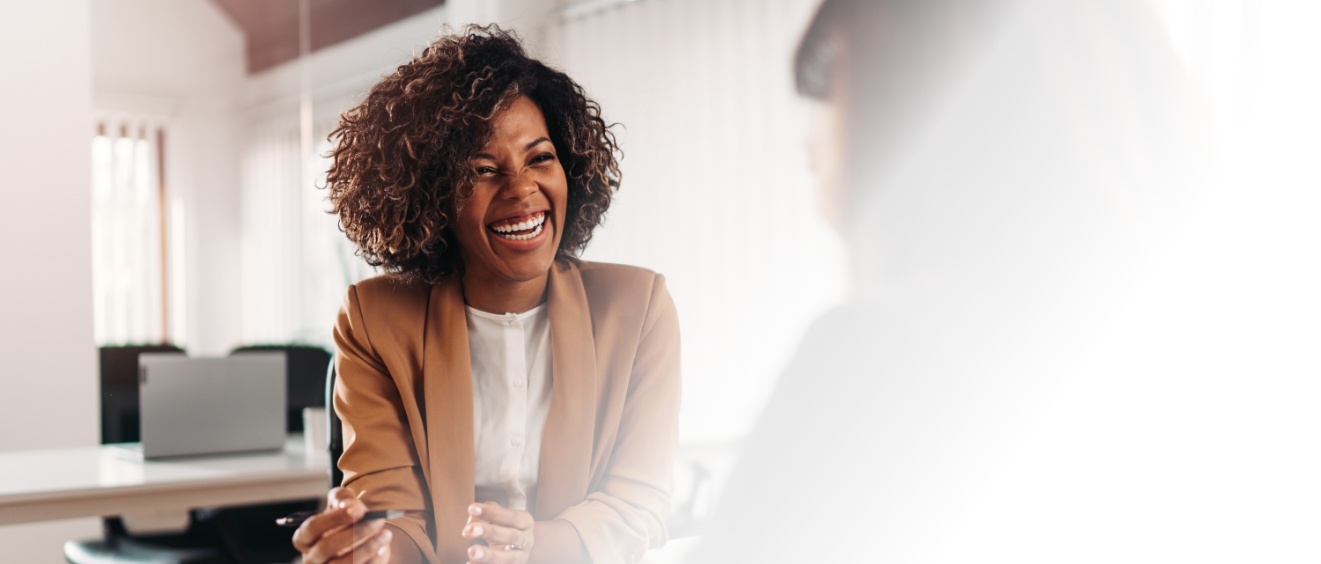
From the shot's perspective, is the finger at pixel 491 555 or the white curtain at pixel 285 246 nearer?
the finger at pixel 491 555

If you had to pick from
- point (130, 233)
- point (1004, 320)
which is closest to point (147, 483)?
point (1004, 320)

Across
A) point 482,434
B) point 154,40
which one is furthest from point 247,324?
point 482,434

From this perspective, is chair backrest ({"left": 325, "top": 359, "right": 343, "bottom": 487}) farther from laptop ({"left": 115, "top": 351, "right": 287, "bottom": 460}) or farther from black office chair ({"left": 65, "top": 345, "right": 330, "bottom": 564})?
black office chair ({"left": 65, "top": 345, "right": 330, "bottom": 564})

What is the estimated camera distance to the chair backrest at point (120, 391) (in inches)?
104

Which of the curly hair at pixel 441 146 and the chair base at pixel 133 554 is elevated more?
the curly hair at pixel 441 146

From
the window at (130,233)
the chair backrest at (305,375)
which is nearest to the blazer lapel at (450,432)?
the chair backrest at (305,375)

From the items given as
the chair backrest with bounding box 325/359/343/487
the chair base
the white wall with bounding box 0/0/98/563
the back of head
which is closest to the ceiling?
the white wall with bounding box 0/0/98/563

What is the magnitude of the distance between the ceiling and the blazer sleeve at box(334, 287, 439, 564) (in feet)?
10.7

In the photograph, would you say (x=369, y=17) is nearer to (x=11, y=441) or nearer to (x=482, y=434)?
(x=11, y=441)

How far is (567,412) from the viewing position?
0.92m

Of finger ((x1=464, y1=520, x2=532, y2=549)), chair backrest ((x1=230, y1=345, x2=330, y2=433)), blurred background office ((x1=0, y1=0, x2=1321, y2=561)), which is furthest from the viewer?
chair backrest ((x1=230, y1=345, x2=330, y2=433))

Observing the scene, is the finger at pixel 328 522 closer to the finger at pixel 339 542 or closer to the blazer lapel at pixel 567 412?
the finger at pixel 339 542

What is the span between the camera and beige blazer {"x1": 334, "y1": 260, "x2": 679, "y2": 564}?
0.91m

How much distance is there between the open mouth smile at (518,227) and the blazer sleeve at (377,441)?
0.55 ft
